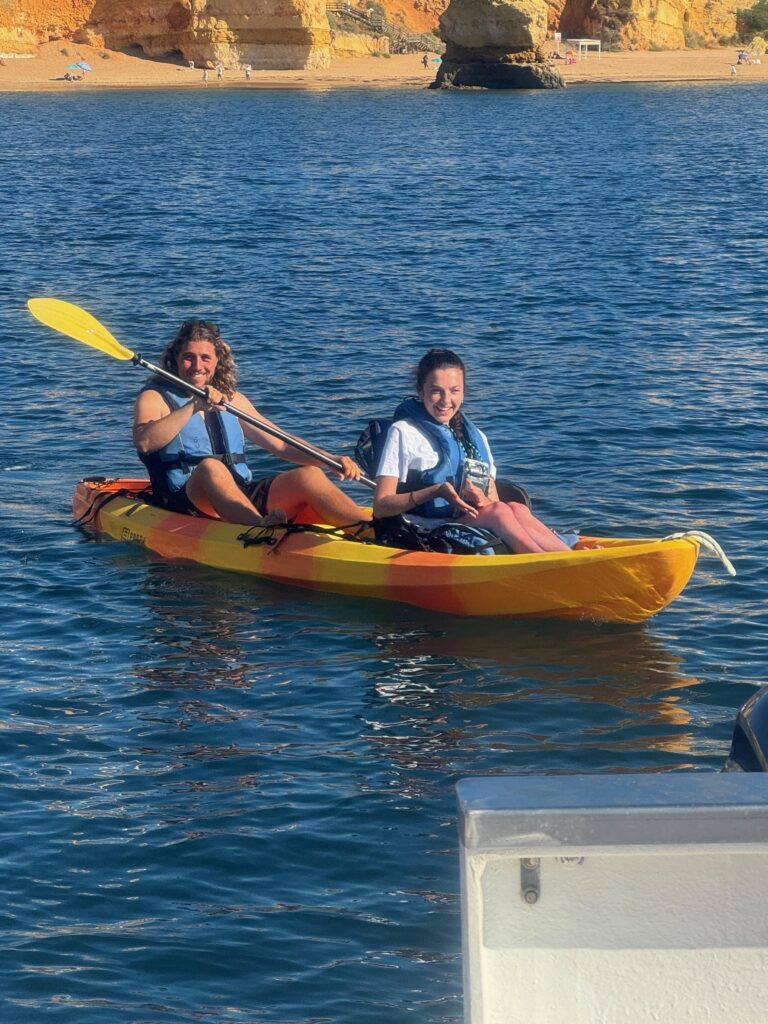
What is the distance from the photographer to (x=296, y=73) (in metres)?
65.1

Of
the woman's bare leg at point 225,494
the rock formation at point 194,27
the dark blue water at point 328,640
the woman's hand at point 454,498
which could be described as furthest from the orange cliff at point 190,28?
the woman's hand at point 454,498

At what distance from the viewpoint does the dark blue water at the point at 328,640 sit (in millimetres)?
4465

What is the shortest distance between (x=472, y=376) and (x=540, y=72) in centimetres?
4930

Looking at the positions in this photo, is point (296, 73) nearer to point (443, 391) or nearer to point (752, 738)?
point (443, 391)

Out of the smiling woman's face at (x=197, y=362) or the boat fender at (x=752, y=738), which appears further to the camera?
the smiling woman's face at (x=197, y=362)

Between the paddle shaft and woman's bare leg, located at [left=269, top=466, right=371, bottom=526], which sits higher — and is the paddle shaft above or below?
above

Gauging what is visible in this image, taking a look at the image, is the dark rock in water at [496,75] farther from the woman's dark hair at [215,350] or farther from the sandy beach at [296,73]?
the woman's dark hair at [215,350]

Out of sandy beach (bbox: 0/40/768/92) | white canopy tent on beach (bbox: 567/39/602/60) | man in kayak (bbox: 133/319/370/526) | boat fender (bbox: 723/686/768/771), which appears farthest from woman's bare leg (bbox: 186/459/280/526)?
white canopy tent on beach (bbox: 567/39/602/60)

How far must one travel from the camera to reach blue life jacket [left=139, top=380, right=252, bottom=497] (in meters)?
7.87

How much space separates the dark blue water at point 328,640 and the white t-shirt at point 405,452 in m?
0.78

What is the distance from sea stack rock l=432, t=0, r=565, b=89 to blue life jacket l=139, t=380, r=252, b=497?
49.3 metres

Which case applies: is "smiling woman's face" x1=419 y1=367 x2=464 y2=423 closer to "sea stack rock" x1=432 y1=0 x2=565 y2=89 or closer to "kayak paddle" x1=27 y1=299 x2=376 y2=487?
"kayak paddle" x1=27 y1=299 x2=376 y2=487

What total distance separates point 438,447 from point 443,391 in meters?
0.33

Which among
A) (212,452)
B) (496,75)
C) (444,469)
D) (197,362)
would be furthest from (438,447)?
(496,75)
